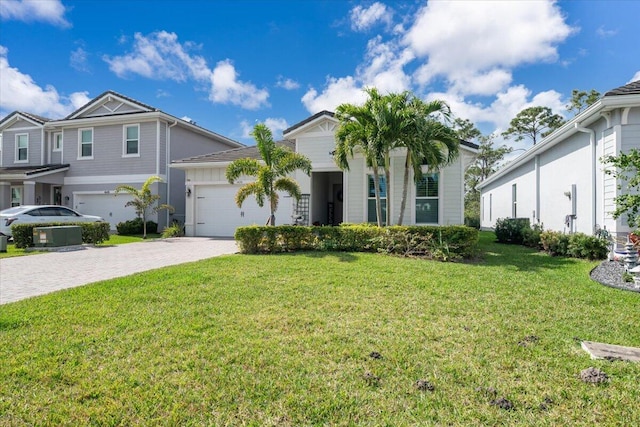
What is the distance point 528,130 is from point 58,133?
35.8 meters

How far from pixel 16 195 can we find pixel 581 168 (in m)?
27.1

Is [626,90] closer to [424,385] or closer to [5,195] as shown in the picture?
[424,385]

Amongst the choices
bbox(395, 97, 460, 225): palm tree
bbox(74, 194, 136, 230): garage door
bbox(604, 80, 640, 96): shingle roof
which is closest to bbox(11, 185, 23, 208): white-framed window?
bbox(74, 194, 136, 230): garage door

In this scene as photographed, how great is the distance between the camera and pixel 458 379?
107 inches

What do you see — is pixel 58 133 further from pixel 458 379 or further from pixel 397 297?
pixel 458 379

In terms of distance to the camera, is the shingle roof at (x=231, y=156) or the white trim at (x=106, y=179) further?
the white trim at (x=106, y=179)

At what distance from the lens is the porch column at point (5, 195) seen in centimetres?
1891

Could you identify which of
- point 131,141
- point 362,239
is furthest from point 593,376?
point 131,141

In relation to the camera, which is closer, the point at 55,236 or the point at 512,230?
the point at 55,236

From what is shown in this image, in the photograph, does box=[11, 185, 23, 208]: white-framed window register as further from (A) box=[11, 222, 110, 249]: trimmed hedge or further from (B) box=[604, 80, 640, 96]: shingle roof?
(B) box=[604, 80, 640, 96]: shingle roof

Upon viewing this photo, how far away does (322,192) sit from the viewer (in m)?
16.1

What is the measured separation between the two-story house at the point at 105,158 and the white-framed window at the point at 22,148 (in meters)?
0.91

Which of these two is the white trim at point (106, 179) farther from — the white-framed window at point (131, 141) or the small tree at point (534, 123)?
the small tree at point (534, 123)

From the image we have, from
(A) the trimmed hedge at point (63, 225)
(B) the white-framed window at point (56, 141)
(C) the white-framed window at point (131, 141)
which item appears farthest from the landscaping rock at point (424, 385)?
(B) the white-framed window at point (56, 141)
